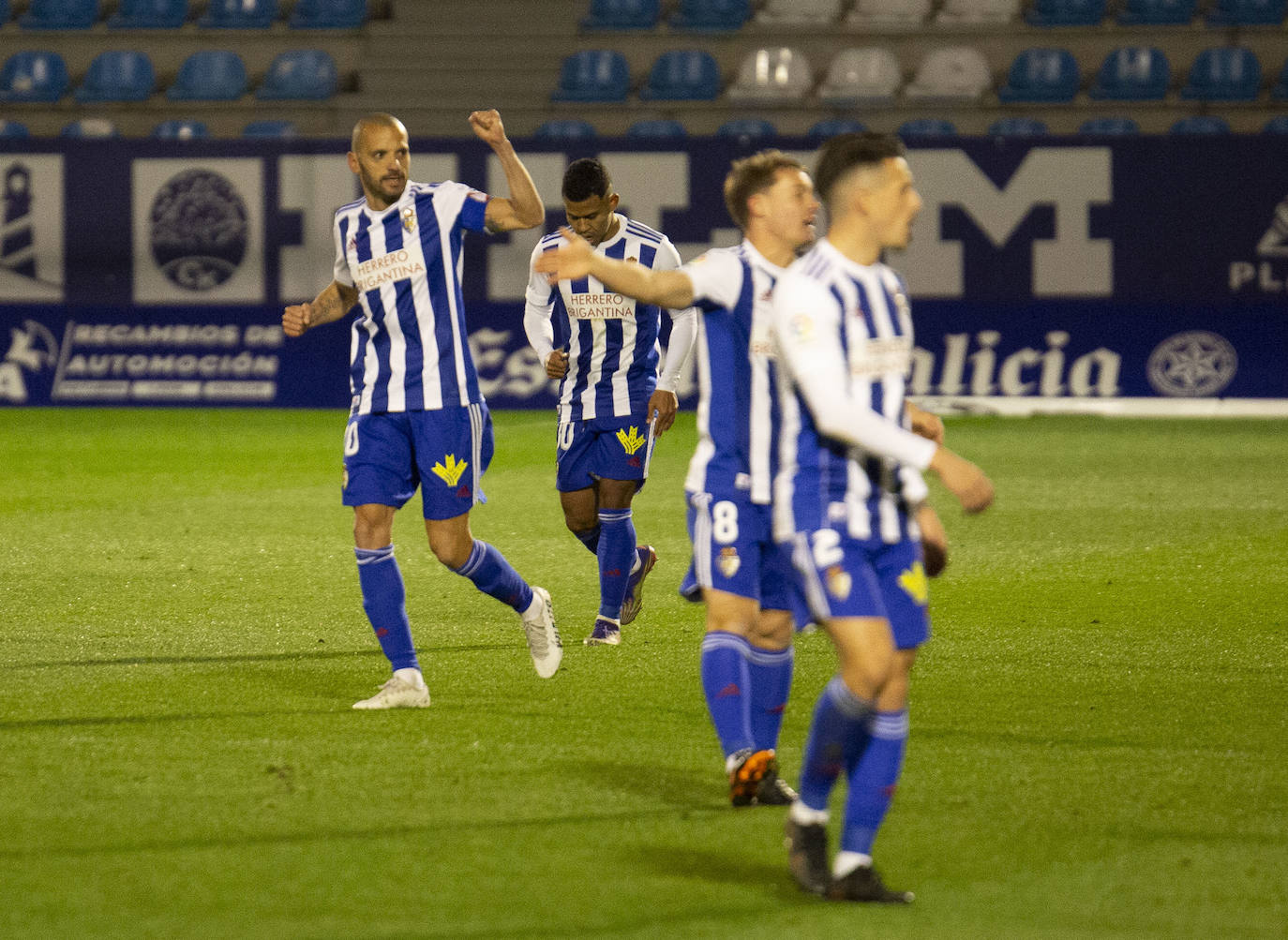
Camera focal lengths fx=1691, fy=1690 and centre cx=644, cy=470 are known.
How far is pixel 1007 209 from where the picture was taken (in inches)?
638

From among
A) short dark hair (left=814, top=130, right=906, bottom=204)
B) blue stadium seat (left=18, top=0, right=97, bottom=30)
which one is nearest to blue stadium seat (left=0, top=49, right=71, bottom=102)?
blue stadium seat (left=18, top=0, right=97, bottom=30)

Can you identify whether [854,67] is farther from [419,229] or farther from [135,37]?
[419,229]

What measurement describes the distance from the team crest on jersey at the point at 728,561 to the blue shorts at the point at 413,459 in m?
1.47

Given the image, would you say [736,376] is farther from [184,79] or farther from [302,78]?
[184,79]

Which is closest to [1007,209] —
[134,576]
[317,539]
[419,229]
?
[317,539]

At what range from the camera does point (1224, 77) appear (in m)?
18.3

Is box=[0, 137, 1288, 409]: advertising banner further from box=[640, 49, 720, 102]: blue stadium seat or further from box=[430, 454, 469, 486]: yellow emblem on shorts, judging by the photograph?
box=[430, 454, 469, 486]: yellow emblem on shorts

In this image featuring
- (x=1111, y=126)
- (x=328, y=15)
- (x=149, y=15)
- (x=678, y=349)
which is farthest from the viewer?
(x=149, y=15)

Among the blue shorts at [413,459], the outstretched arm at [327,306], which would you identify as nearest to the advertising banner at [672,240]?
the outstretched arm at [327,306]

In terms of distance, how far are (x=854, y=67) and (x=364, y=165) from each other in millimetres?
14063

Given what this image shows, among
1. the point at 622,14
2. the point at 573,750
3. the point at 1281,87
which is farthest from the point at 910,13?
the point at 573,750

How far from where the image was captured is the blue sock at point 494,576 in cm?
586

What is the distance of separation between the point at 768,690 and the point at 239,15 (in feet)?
56.8

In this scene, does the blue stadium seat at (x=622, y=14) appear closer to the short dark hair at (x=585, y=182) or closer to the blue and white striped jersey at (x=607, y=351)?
the blue and white striped jersey at (x=607, y=351)
